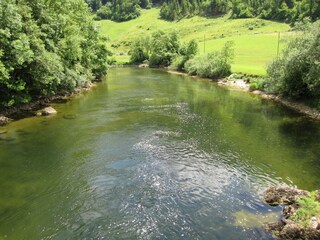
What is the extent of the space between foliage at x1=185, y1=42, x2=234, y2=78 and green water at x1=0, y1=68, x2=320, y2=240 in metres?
36.8

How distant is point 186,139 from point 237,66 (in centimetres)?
5843

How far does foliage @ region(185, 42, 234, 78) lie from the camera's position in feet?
258

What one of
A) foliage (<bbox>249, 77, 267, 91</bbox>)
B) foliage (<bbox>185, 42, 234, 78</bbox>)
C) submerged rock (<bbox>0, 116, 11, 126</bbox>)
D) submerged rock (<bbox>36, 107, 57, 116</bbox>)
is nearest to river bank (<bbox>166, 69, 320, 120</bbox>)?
foliage (<bbox>249, 77, 267, 91</bbox>)

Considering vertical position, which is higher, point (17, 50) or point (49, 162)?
point (17, 50)

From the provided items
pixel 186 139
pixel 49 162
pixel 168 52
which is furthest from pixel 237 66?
pixel 49 162

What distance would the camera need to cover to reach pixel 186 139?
31516 mm

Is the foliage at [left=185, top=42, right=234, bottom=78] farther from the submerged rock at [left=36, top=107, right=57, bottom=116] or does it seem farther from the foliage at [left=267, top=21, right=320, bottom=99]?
the submerged rock at [left=36, top=107, right=57, bottom=116]

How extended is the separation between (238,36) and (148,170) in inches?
4825

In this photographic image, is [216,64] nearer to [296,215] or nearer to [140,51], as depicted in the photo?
[140,51]

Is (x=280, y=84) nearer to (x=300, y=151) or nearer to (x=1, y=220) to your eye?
(x=300, y=151)

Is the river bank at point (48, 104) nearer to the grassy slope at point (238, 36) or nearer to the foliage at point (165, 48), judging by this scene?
the grassy slope at point (238, 36)

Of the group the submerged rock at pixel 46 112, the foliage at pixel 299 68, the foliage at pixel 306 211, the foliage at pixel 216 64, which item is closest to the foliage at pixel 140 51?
the foliage at pixel 216 64

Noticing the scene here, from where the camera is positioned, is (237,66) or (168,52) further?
(168,52)

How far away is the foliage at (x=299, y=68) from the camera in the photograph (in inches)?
1570
